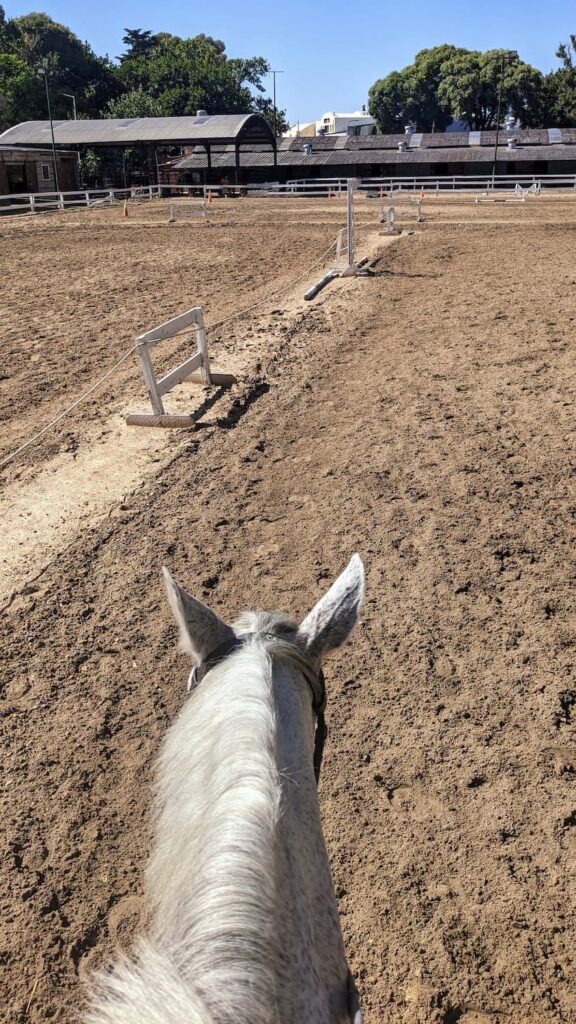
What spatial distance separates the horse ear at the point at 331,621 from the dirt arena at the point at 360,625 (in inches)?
35.2

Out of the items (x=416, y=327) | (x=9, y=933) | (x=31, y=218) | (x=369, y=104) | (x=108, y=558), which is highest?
(x=369, y=104)

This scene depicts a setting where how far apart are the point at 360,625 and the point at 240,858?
9.40 feet

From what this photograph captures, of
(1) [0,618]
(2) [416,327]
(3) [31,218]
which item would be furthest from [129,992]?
(3) [31,218]

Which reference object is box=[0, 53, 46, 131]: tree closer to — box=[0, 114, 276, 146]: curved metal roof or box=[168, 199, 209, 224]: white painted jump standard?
box=[0, 114, 276, 146]: curved metal roof

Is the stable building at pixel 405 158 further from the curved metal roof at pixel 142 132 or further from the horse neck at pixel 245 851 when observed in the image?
the horse neck at pixel 245 851

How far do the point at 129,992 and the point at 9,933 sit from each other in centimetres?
185

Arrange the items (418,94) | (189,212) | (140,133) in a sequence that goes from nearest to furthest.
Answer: (189,212)
(140,133)
(418,94)

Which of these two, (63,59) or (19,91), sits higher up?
(63,59)

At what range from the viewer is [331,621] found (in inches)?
68.8

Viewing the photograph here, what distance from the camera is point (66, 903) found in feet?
8.23

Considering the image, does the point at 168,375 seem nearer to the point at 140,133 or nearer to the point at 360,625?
the point at 360,625

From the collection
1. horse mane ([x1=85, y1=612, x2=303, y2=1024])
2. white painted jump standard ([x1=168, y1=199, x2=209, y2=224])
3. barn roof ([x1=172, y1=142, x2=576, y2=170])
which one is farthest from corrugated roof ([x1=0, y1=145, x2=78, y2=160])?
horse mane ([x1=85, y1=612, x2=303, y2=1024])

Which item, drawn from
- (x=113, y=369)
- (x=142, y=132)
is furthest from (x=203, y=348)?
(x=142, y=132)

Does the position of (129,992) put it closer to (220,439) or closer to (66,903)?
(66,903)
